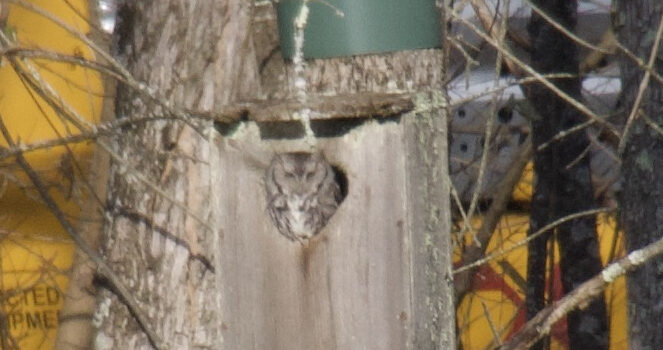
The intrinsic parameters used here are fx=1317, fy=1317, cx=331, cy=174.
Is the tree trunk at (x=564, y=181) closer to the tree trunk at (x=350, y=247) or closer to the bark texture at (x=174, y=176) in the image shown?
the bark texture at (x=174, y=176)

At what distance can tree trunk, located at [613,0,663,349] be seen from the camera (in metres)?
3.96

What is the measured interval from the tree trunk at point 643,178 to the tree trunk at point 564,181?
149 cm

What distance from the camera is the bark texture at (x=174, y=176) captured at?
3.92 m

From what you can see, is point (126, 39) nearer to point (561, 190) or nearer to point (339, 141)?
point (339, 141)

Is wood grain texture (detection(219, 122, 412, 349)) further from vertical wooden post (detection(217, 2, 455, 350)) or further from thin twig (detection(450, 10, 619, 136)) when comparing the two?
thin twig (detection(450, 10, 619, 136))

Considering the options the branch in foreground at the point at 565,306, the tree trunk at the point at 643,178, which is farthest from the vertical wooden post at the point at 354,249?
the tree trunk at the point at 643,178

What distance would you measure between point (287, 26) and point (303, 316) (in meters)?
0.61

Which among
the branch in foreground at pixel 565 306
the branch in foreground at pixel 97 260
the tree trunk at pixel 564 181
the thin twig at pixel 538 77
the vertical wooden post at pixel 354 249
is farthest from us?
the tree trunk at pixel 564 181

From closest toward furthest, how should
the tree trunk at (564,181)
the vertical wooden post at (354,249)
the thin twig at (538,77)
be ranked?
1. the vertical wooden post at (354,249)
2. the thin twig at (538,77)
3. the tree trunk at (564,181)

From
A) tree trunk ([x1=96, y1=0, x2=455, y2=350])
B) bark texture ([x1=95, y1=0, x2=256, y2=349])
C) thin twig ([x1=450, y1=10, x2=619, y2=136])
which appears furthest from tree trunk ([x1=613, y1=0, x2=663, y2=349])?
tree trunk ([x1=96, y1=0, x2=455, y2=350])

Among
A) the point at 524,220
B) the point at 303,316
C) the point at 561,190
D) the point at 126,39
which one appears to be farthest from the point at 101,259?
the point at 524,220

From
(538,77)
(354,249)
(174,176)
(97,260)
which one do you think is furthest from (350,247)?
(174,176)

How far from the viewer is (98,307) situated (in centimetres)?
406

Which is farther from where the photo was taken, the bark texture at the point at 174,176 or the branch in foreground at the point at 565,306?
the bark texture at the point at 174,176
